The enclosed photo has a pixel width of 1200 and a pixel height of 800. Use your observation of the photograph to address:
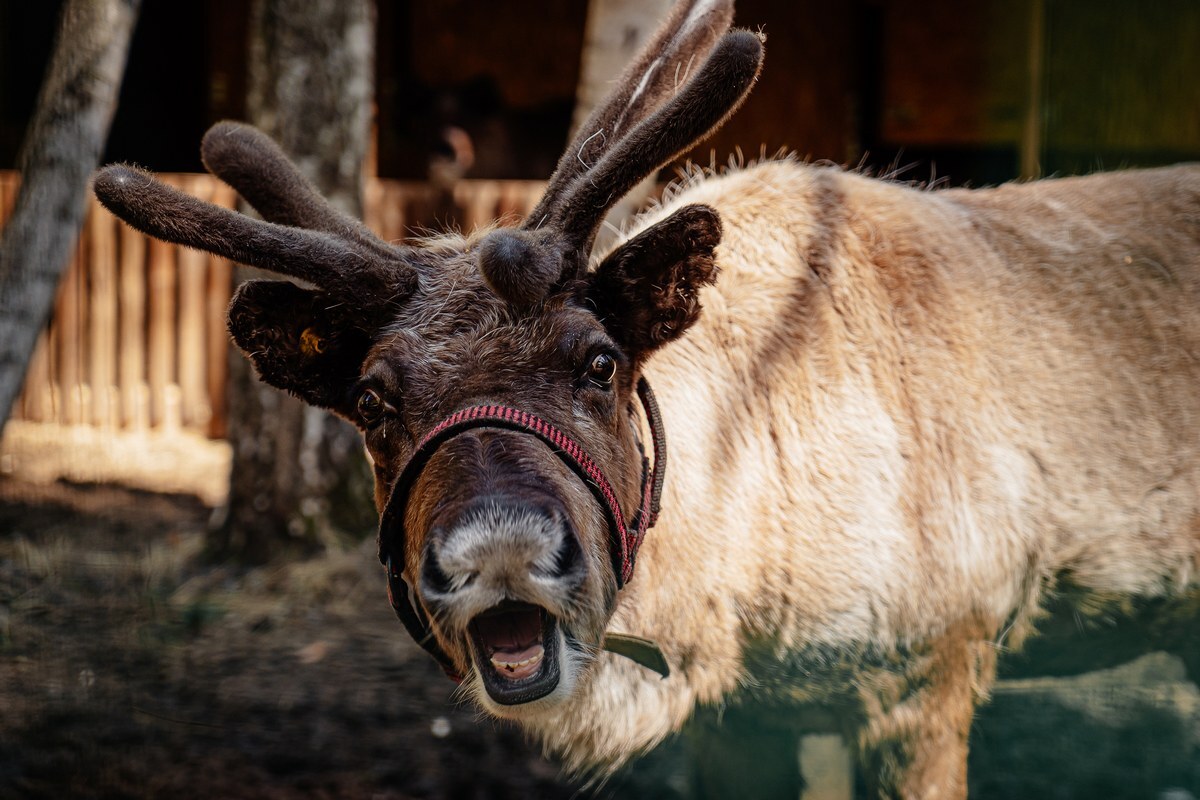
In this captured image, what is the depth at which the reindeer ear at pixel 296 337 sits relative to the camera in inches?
95.6

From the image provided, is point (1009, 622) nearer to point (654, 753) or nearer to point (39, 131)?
point (654, 753)

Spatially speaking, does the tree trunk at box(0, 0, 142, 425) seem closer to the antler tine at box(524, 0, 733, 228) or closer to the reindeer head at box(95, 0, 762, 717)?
the reindeer head at box(95, 0, 762, 717)

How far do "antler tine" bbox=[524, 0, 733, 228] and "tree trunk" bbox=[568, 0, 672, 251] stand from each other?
1200 mm

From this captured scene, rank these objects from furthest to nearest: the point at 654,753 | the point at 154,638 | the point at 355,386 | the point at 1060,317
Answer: the point at 154,638 < the point at 654,753 < the point at 1060,317 < the point at 355,386

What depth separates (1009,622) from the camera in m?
3.03

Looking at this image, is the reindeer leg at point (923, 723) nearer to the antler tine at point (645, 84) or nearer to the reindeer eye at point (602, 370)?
the reindeer eye at point (602, 370)

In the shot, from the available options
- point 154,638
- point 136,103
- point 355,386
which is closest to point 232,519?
point 154,638

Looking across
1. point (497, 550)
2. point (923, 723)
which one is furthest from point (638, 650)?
point (923, 723)

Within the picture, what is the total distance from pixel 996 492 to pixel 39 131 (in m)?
3.05

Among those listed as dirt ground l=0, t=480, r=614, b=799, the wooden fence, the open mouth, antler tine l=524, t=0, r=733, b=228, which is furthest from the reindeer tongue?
the wooden fence

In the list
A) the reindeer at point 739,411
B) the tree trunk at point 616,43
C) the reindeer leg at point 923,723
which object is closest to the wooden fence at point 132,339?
the tree trunk at point 616,43

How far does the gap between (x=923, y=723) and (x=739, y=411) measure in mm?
956

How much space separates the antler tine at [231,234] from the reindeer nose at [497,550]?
0.68m

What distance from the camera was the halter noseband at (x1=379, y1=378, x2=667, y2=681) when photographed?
2.14 metres
